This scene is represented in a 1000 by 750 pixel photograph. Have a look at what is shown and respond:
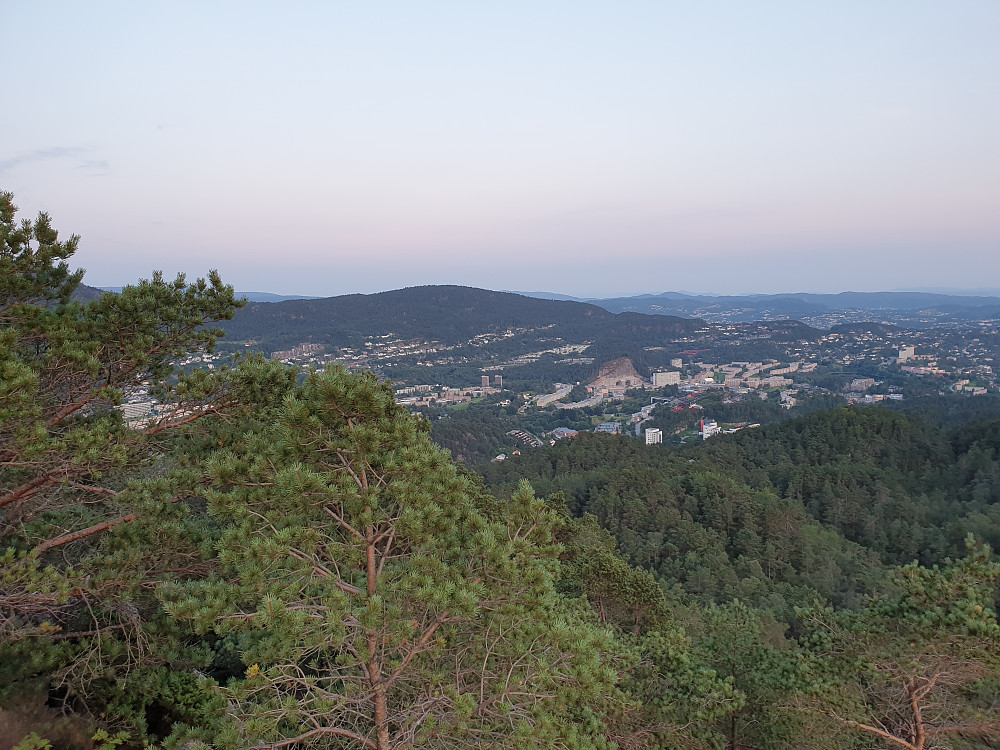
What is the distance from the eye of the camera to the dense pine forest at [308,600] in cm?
380

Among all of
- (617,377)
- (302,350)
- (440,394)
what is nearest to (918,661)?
(440,394)

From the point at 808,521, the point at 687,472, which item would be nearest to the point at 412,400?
the point at 687,472

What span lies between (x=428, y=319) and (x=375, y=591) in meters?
125

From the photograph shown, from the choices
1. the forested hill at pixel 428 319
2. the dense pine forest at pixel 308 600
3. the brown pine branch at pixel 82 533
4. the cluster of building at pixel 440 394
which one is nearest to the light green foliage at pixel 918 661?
the dense pine forest at pixel 308 600

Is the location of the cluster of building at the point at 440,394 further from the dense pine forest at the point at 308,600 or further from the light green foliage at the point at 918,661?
the light green foliage at the point at 918,661

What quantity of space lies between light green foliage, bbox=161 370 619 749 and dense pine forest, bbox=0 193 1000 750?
0.02 meters

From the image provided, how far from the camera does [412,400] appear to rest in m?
76.1

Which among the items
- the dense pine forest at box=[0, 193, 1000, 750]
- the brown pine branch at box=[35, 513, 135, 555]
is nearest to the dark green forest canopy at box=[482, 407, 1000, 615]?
the dense pine forest at box=[0, 193, 1000, 750]

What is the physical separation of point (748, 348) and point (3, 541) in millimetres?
134112

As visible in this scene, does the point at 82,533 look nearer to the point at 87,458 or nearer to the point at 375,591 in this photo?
the point at 87,458

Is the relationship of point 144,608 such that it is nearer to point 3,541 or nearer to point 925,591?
point 3,541

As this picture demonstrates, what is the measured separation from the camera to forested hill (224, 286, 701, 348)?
334 feet

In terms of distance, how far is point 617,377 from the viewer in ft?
326

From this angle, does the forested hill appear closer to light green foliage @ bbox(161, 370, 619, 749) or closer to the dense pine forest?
the dense pine forest
